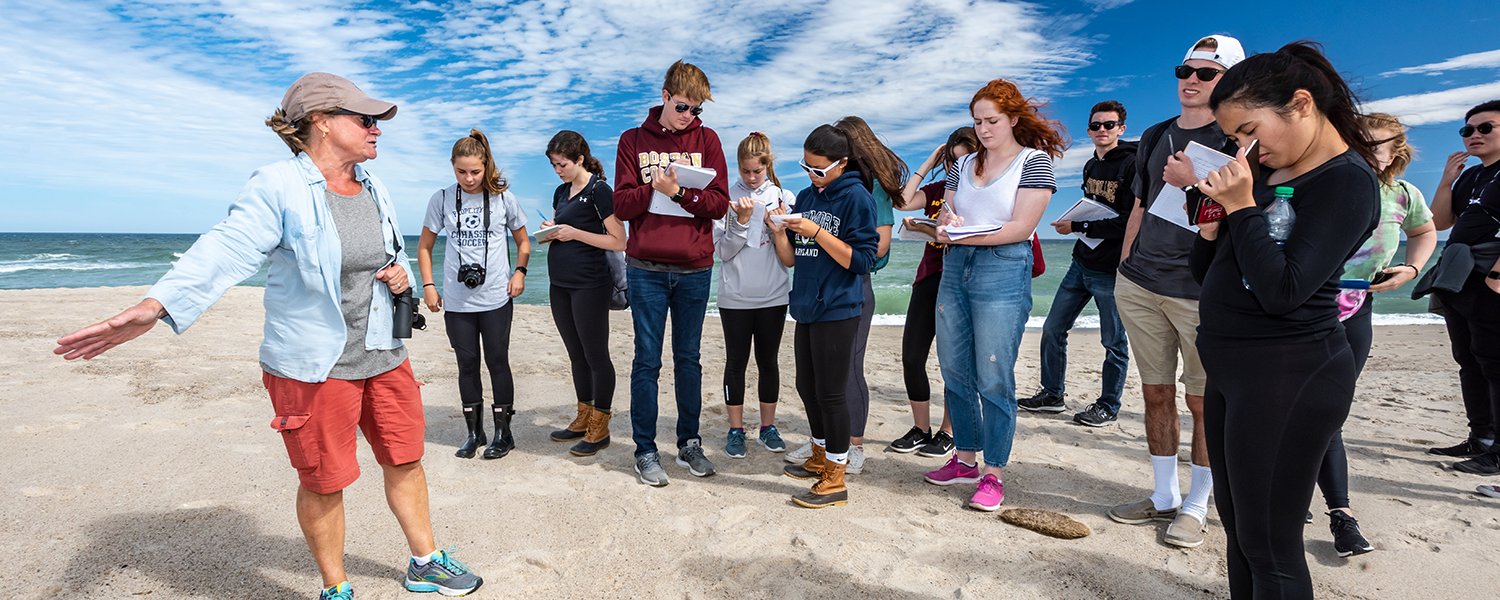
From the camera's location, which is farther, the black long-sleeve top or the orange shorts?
the orange shorts

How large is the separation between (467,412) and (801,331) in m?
2.23

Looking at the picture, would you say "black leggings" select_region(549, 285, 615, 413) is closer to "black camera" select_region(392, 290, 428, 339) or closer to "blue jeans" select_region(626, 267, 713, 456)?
"blue jeans" select_region(626, 267, 713, 456)

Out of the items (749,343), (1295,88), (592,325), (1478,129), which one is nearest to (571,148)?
(592,325)

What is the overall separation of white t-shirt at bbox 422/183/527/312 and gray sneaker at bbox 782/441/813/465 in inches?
77.3

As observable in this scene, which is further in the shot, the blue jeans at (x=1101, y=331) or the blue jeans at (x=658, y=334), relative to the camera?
the blue jeans at (x=1101, y=331)

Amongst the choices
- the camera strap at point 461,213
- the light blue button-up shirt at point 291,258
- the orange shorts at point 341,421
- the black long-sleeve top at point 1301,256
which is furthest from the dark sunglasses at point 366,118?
the black long-sleeve top at point 1301,256

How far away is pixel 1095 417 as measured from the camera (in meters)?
5.29

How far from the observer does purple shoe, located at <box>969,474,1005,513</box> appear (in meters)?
3.62

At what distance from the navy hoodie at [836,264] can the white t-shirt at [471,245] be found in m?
1.87

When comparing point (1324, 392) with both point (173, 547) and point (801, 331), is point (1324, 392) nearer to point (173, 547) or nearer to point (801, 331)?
point (801, 331)

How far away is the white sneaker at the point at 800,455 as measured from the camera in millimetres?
4391

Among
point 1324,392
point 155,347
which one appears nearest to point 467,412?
point 1324,392

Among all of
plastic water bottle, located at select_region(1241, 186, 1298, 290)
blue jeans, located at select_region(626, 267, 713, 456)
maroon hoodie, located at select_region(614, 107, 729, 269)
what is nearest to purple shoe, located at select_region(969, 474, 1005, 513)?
blue jeans, located at select_region(626, 267, 713, 456)

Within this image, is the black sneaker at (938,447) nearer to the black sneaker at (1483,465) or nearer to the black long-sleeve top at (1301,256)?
the black long-sleeve top at (1301,256)
